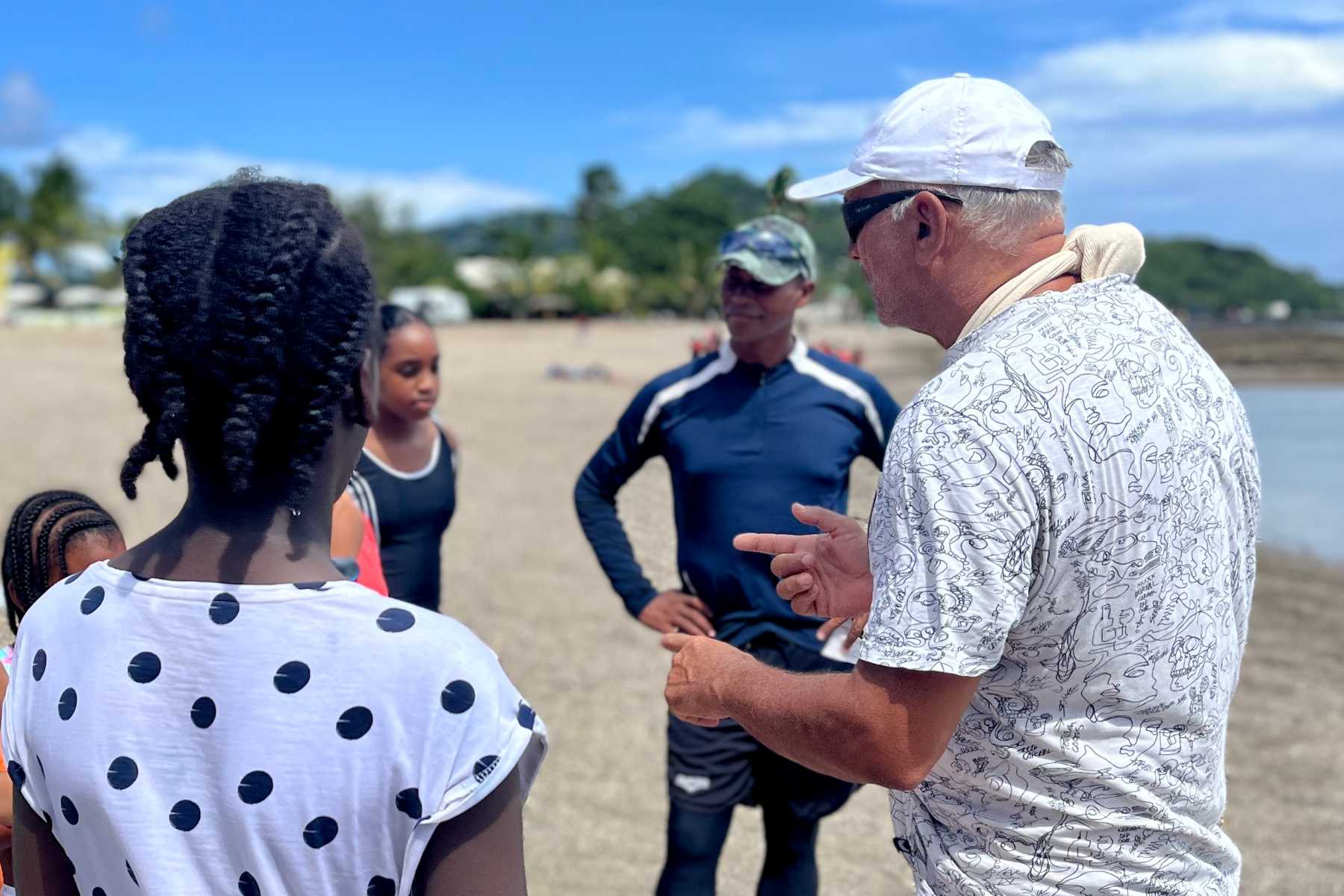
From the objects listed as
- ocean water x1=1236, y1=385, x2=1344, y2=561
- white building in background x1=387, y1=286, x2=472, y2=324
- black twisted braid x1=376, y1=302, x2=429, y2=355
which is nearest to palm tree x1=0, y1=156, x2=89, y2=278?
white building in background x1=387, y1=286, x2=472, y2=324

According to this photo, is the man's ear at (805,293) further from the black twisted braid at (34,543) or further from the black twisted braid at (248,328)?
the black twisted braid at (248,328)

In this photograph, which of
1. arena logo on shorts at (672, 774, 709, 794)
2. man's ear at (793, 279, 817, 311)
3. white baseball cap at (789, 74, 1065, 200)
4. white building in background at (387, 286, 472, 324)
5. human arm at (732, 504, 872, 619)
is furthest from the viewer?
white building in background at (387, 286, 472, 324)

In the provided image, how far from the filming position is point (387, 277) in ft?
240

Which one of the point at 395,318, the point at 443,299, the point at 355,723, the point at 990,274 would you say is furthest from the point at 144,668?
the point at 443,299

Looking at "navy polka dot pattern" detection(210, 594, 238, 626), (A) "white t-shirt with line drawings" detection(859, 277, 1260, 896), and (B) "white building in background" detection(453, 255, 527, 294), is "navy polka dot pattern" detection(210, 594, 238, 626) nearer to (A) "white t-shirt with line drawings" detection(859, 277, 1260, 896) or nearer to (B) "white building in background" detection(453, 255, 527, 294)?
(A) "white t-shirt with line drawings" detection(859, 277, 1260, 896)

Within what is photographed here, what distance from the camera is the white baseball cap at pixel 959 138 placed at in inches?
73.8

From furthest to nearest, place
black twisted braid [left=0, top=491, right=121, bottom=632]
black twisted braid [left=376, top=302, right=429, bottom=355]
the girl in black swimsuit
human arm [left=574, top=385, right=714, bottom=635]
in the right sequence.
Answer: black twisted braid [left=376, top=302, right=429, bottom=355], the girl in black swimsuit, human arm [left=574, top=385, right=714, bottom=635], black twisted braid [left=0, top=491, right=121, bottom=632]

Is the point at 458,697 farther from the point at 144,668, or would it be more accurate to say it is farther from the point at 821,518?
the point at 821,518

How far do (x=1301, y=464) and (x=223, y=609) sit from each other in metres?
25.3

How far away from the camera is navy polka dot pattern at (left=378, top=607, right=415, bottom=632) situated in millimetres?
1314

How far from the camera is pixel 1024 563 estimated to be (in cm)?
167

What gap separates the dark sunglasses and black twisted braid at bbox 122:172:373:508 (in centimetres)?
250

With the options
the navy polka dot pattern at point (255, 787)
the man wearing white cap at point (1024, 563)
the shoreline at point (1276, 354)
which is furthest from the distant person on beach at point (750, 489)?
the shoreline at point (1276, 354)

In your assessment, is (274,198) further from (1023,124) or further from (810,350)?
(810,350)
